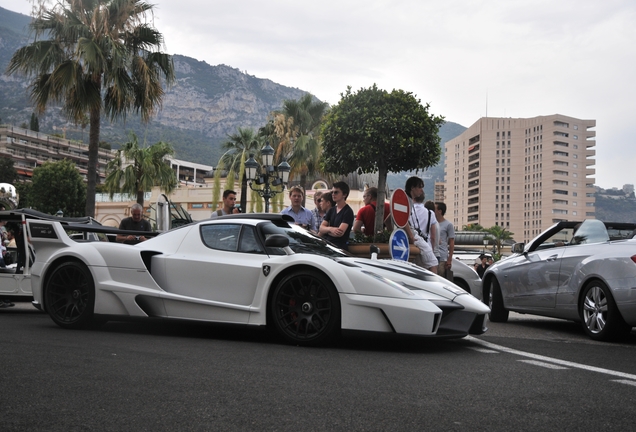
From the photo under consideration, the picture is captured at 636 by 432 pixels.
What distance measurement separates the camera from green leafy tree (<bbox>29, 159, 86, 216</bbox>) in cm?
8231

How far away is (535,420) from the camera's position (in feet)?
11.5

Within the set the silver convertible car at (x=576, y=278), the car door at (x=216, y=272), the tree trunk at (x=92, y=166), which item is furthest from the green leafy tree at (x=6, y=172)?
the car door at (x=216, y=272)

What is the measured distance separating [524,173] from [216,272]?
181 meters

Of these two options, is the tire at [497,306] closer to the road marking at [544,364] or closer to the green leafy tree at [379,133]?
the road marking at [544,364]

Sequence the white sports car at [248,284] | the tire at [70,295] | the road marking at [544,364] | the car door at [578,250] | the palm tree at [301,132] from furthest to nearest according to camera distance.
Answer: the palm tree at [301,132] → the car door at [578,250] → the tire at [70,295] → the white sports car at [248,284] → the road marking at [544,364]

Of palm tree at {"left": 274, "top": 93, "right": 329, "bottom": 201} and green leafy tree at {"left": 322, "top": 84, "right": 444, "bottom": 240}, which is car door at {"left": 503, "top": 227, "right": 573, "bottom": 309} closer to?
green leafy tree at {"left": 322, "top": 84, "right": 444, "bottom": 240}

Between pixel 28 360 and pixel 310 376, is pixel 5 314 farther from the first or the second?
pixel 310 376

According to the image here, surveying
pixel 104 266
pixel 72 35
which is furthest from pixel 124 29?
pixel 104 266

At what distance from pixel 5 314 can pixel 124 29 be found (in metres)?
11.6

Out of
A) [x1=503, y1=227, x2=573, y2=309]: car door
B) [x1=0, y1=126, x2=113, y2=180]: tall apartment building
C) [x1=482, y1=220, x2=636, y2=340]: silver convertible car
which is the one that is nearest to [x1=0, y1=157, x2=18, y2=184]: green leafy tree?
[x1=0, y1=126, x2=113, y2=180]: tall apartment building

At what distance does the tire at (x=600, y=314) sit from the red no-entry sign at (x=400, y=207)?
2.55 m

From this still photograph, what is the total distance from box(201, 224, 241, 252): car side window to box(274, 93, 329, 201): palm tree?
3166 centimetres

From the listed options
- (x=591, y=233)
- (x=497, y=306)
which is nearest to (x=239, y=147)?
(x=497, y=306)

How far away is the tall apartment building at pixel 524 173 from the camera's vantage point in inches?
6737
